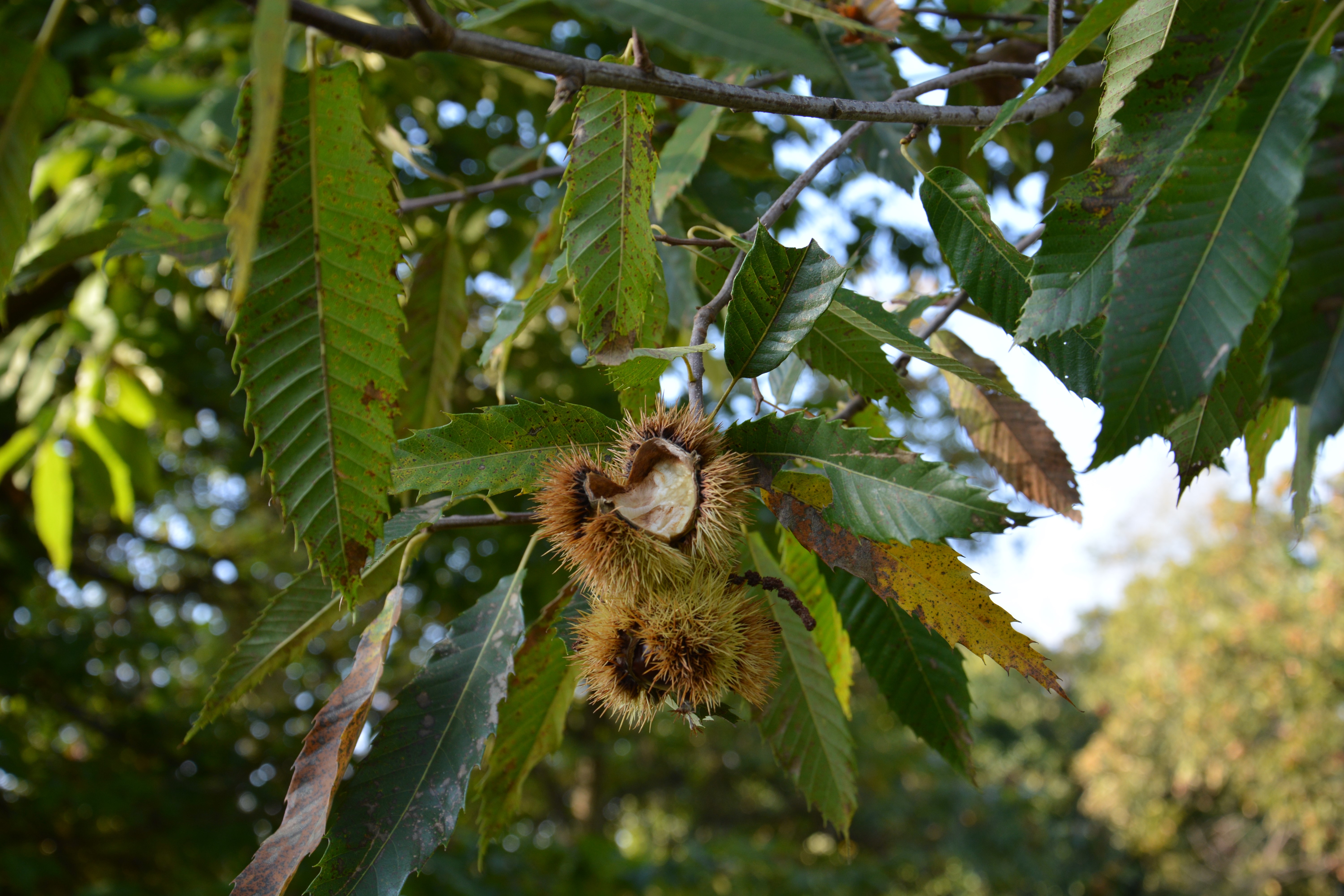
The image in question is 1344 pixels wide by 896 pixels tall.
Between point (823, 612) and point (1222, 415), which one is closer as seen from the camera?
point (1222, 415)

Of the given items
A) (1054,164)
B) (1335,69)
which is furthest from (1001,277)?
(1054,164)

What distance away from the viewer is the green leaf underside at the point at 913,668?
1.01 m

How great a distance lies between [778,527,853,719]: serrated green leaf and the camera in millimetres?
1049

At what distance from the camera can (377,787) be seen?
788 mm

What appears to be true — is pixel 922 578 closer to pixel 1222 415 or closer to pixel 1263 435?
pixel 1222 415

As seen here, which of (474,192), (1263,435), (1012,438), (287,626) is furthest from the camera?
(474,192)

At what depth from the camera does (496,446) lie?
2.54 ft

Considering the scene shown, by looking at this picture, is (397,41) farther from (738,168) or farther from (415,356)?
(738,168)

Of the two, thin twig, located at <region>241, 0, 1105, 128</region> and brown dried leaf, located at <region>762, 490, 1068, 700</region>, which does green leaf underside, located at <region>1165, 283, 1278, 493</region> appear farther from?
thin twig, located at <region>241, 0, 1105, 128</region>

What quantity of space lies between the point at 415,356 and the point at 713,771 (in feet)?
28.1

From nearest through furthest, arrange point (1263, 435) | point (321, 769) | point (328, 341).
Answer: point (328, 341)
point (321, 769)
point (1263, 435)

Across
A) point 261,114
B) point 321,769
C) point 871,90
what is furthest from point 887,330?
point 871,90

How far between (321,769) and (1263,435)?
3.31ft

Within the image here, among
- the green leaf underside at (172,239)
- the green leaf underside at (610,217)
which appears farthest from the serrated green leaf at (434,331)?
the green leaf underside at (610,217)
